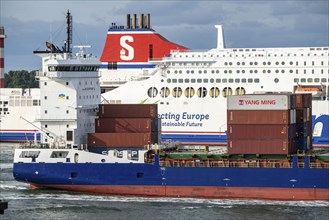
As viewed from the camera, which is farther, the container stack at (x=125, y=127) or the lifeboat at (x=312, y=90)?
the lifeboat at (x=312, y=90)

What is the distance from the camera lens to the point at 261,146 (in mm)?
39625

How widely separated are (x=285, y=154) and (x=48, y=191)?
1011 centimetres

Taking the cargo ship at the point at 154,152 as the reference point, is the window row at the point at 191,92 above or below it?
above

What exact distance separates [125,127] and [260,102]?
628 centimetres

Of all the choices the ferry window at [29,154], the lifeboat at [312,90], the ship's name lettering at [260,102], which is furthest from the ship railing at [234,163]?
the lifeboat at [312,90]

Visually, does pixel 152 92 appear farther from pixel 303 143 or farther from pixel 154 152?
pixel 303 143

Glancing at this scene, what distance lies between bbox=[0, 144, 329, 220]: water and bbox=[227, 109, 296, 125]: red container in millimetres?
3253

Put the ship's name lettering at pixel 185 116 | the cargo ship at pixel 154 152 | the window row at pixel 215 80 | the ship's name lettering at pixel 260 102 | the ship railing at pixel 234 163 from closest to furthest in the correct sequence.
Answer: the ship railing at pixel 234 163 < the cargo ship at pixel 154 152 < the ship's name lettering at pixel 260 102 < the ship's name lettering at pixel 185 116 < the window row at pixel 215 80

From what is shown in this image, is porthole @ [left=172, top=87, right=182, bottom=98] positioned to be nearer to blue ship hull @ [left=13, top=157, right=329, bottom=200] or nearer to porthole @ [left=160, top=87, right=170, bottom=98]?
porthole @ [left=160, top=87, right=170, bottom=98]

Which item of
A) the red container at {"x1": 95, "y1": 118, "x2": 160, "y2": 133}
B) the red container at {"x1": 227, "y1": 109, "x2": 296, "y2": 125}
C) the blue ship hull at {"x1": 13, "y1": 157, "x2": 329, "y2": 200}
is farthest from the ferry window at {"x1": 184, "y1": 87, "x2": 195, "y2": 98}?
the blue ship hull at {"x1": 13, "y1": 157, "x2": 329, "y2": 200}

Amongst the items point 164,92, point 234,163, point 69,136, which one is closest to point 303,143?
point 234,163

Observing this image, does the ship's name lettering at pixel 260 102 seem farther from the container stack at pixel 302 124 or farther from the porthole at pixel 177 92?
the porthole at pixel 177 92

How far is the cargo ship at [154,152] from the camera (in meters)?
39.3

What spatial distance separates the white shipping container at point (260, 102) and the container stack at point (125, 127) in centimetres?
418
